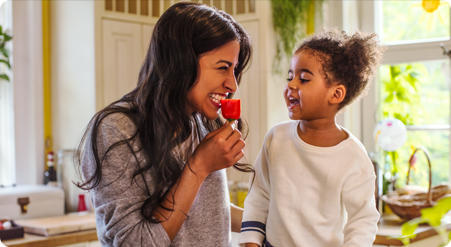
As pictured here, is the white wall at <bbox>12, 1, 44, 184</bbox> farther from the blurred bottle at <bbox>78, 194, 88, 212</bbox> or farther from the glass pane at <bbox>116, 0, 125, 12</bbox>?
the glass pane at <bbox>116, 0, 125, 12</bbox>

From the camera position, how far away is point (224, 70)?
984 mm

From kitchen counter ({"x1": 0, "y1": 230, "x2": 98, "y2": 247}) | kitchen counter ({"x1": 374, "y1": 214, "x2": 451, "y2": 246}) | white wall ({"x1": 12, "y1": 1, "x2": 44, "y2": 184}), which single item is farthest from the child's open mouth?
white wall ({"x1": 12, "y1": 1, "x2": 44, "y2": 184})

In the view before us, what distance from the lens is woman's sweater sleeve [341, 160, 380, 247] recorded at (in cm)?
107

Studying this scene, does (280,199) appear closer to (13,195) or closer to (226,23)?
(226,23)

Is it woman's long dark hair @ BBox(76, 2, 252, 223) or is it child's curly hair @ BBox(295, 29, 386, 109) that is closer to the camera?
woman's long dark hair @ BBox(76, 2, 252, 223)

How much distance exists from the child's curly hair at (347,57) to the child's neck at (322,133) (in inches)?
3.6

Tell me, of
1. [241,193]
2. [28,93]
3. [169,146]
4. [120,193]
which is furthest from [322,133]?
[28,93]

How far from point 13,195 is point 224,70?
1.81 m

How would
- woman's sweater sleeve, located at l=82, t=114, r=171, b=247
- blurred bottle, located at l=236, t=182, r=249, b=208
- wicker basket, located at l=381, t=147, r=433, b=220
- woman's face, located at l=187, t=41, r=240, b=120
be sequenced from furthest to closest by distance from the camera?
1. blurred bottle, located at l=236, t=182, r=249, b=208
2. wicker basket, located at l=381, t=147, r=433, b=220
3. woman's face, located at l=187, t=41, r=240, b=120
4. woman's sweater sleeve, located at l=82, t=114, r=171, b=247

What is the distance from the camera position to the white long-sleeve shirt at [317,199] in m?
1.09

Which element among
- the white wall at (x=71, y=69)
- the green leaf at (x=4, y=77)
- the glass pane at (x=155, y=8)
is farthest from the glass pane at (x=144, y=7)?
the green leaf at (x=4, y=77)

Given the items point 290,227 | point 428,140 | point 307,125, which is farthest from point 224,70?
point 428,140

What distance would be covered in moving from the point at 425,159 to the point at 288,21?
1.21m

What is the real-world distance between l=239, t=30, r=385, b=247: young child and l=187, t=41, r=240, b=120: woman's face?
0.85ft
